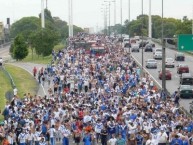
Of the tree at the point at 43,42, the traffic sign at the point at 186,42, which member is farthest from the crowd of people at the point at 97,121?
the tree at the point at 43,42

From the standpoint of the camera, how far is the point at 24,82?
50844 millimetres

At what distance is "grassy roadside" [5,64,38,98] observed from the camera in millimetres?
45244

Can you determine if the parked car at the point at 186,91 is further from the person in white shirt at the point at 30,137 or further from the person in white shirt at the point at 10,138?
the person in white shirt at the point at 10,138

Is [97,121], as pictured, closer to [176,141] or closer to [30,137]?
[30,137]

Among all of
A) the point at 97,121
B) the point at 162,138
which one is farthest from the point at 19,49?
the point at 162,138

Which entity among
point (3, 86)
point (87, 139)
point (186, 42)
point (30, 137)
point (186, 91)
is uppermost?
point (186, 42)

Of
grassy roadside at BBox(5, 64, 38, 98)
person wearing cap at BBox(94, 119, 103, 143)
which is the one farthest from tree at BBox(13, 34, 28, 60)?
person wearing cap at BBox(94, 119, 103, 143)

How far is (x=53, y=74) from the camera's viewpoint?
163 feet

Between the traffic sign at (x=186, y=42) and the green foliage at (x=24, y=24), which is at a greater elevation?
the green foliage at (x=24, y=24)

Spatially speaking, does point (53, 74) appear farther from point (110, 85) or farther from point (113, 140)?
point (113, 140)

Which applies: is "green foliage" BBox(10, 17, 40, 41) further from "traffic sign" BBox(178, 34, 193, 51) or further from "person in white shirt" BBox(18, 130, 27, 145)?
"person in white shirt" BBox(18, 130, 27, 145)

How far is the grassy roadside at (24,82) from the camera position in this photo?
148 ft

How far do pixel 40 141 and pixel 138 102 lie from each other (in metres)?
9.02

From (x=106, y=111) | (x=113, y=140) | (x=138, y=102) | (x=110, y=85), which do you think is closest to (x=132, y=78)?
(x=110, y=85)
